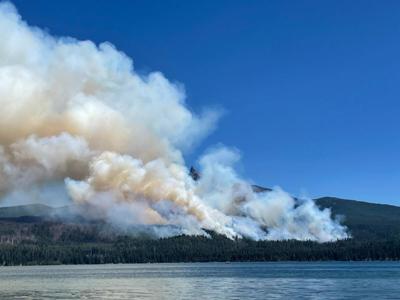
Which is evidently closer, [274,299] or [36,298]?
[274,299]

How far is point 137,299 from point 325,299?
35779 mm

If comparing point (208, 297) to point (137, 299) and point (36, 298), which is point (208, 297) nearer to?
point (137, 299)

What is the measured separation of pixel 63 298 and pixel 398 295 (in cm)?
6555

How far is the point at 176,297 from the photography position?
12425 centimetres

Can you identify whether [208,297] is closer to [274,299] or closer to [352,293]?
[274,299]

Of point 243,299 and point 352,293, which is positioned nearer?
point 243,299

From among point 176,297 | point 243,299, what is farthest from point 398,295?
point 176,297

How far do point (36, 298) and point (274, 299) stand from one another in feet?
158

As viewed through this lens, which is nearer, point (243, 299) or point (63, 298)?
point (243, 299)

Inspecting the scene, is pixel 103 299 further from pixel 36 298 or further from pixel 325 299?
pixel 325 299

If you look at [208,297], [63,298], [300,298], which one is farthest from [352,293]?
[63,298]

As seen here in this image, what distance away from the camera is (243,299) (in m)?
114

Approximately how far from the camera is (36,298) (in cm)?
12456

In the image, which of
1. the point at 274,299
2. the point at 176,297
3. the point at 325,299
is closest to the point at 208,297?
the point at 176,297
